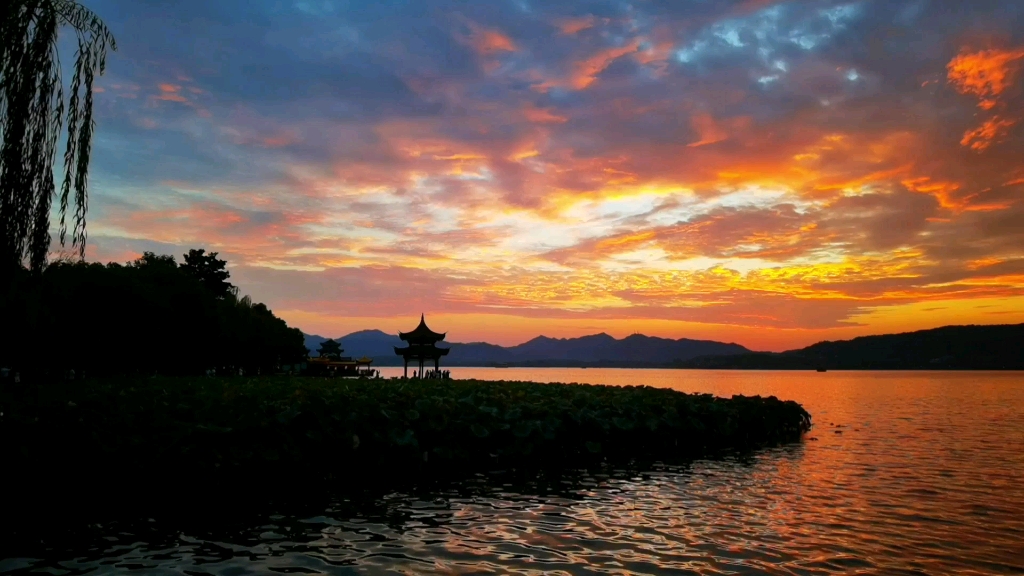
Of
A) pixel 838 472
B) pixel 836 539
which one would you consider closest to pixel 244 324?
pixel 838 472

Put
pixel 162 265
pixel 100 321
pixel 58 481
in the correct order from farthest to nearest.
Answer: pixel 162 265 < pixel 100 321 < pixel 58 481

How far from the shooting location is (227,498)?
10844 millimetres

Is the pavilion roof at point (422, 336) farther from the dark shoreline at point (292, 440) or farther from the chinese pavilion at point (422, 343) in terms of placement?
the dark shoreline at point (292, 440)

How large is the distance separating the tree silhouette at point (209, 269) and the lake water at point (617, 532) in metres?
53.9

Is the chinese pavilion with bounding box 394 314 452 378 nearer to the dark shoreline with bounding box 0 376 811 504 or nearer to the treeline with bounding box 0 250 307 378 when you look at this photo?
the treeline with bounding box 0 250 307 378

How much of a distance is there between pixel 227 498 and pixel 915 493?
13.1m

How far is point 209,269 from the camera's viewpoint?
60844 millimetres

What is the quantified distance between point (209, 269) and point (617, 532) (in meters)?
59.6

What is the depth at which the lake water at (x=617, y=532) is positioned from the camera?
760 centimetres

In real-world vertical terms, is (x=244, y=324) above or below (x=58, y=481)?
above

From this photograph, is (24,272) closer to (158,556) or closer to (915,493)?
(158,556)

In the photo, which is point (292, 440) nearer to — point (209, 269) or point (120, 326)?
point (120, 326)

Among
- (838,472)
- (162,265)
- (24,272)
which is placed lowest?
(838,472)

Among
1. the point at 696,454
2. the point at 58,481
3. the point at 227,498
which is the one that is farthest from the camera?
the point at 696,454
